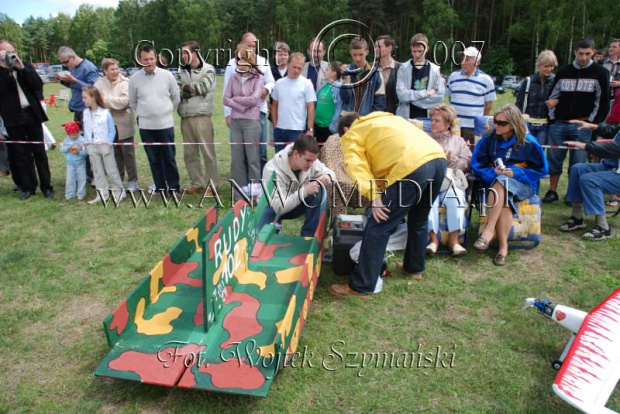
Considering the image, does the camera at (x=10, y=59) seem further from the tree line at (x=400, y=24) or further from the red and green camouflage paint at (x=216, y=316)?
the tree line at (x=400, y=24)

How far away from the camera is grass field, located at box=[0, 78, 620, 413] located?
3020 millimetres

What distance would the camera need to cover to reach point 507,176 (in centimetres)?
514

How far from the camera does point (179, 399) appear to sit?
9.78 ft

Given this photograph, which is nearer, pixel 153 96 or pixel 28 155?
pixel 153 96

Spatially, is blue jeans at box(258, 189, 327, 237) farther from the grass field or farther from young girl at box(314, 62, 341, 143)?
young girl at box(314, 62, 341, 143)

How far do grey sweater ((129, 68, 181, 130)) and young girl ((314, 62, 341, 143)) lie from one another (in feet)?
7.24

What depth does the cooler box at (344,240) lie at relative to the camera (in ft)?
15.4

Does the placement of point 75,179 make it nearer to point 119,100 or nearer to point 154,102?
point 119,100

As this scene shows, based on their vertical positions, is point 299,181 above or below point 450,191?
above

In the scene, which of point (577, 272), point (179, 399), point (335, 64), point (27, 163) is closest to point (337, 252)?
point (179, 399)

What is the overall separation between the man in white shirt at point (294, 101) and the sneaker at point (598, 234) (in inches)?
155

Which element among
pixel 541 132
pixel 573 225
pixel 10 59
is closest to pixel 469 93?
pixel 541 132

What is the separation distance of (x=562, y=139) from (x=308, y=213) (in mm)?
4428

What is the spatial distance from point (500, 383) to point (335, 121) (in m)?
4.66
